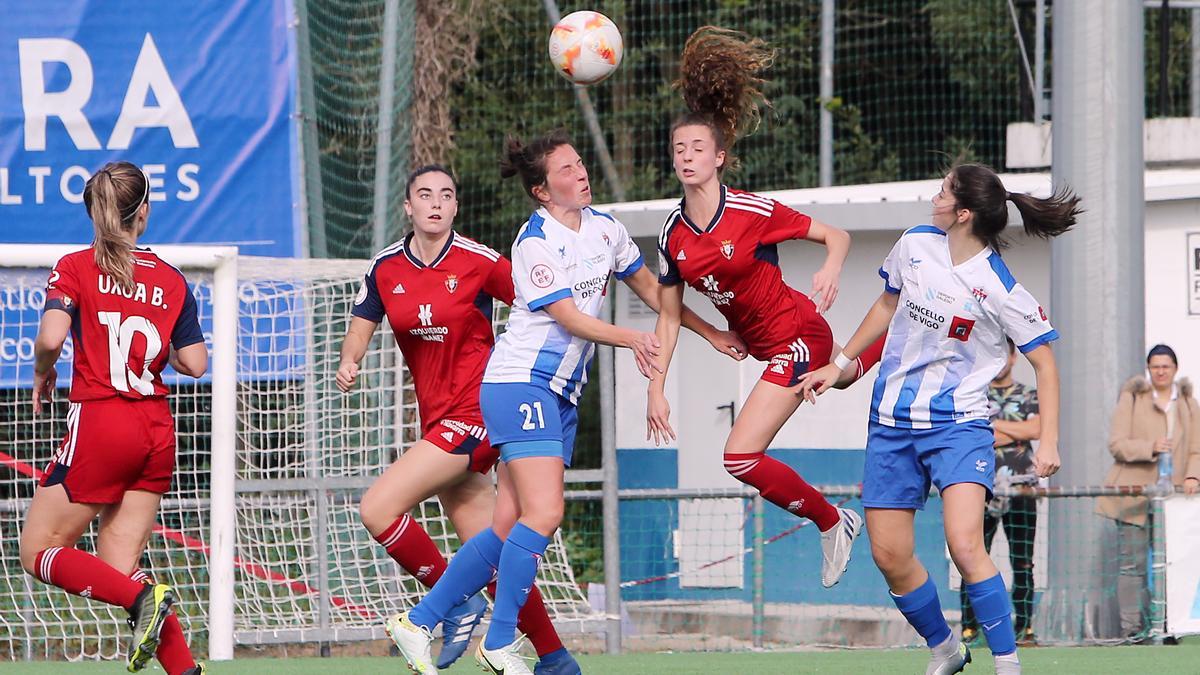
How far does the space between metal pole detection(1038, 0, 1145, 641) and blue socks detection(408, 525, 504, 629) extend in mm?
4724

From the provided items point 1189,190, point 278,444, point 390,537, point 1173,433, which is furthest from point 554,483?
point 1189,190

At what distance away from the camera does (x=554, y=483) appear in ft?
19.9

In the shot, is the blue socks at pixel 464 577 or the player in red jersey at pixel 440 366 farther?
the player in red jersey at pixel 440 366

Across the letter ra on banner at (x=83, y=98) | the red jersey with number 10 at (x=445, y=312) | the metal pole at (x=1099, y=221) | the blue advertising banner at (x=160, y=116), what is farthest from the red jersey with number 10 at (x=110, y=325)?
the metal pole at (x=1099, y=221)

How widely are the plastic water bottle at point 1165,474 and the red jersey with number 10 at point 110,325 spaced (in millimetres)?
5645

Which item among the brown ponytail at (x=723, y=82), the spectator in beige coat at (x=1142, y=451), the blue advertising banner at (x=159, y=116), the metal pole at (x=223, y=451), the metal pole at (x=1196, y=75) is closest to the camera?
the brown ponytail at (x=723, y=82)

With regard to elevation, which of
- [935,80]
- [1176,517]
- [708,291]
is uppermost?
[935,80]

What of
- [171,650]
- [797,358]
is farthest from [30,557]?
[797,358]

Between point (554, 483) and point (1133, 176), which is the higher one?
point (1133, 176)

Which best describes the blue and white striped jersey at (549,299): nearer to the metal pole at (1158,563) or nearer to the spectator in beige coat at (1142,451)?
the metal pole at (1158,563)

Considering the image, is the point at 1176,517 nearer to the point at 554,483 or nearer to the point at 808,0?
the point at 554,483

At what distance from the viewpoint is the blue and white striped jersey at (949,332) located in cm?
604

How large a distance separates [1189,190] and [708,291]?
639 centimetres

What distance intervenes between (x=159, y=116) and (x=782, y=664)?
18.6 ft
